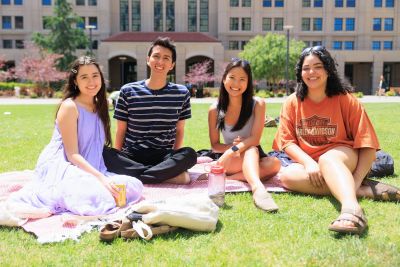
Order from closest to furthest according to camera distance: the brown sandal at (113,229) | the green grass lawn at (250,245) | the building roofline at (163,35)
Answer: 1. the green grass lawn at (250,245)
2. the brown sandal at (113,229)
3. the building roofline at (163,35)

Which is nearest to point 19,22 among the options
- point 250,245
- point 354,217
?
point 250,245

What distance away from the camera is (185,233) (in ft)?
12.1

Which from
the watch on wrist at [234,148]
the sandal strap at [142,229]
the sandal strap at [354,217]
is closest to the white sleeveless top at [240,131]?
the watch on wrist at [234,148]

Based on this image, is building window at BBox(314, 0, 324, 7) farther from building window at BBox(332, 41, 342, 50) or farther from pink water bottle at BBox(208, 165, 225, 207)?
pink water bottle at BBox(208, 165, 225, 207)

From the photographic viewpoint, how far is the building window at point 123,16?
52438 millimetres

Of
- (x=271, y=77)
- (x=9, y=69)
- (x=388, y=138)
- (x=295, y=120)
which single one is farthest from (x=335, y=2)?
(x=295, y=120)

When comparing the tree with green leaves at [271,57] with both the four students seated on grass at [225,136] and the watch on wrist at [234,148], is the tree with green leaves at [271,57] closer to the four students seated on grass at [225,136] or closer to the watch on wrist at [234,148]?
the four students seated on grass at [225,136]

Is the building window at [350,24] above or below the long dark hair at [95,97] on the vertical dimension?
above

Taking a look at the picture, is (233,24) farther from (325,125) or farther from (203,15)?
(325,125)

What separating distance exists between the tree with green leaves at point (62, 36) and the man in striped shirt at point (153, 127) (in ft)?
140

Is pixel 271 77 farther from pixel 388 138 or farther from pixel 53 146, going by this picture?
pixel 53 146

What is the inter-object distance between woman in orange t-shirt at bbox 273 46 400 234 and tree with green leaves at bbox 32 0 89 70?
43845mm

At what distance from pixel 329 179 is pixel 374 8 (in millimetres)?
55349

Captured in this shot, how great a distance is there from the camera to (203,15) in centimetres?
5356
